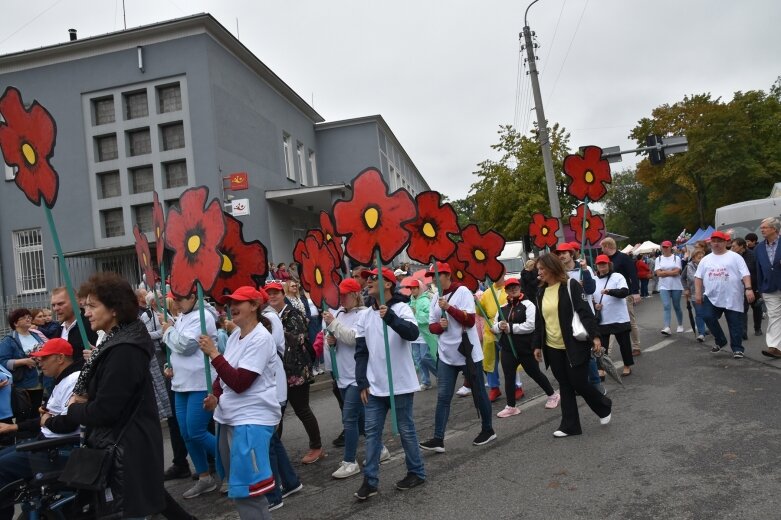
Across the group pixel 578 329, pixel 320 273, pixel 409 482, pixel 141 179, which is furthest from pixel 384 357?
pixel 141 179

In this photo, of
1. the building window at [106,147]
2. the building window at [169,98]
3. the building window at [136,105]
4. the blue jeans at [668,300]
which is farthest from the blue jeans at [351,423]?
the building window at [106,147]

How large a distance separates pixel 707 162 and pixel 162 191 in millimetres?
34091

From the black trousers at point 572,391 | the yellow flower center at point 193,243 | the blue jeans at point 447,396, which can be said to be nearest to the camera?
the yellow flower center at point 193,243

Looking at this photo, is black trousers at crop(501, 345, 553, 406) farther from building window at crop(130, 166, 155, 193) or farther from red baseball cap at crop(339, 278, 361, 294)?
building window at crop(130, 166, 155, 193)

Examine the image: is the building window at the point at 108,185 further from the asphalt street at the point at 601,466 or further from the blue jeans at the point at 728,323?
the blue jeans at the point at 728,323

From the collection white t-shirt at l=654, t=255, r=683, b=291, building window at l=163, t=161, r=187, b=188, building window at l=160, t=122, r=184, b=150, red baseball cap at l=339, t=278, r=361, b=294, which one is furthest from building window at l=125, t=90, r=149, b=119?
red baseball cap at l=339, t=278, r=361, b=294

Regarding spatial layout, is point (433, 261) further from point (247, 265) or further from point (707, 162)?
point (707, 162)

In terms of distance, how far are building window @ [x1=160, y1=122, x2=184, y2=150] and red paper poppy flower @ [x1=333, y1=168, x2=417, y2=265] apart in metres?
17.5

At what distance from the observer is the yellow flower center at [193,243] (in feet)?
14.5

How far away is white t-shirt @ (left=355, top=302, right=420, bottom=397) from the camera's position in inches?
196

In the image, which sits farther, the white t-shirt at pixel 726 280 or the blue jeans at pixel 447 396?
the white t-shirt at pixel 726 280

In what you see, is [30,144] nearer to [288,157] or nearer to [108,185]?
[108,185]

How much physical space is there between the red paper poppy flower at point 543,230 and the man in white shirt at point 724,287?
233 centimetres

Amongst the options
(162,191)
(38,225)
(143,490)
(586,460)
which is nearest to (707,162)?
(162,191)
